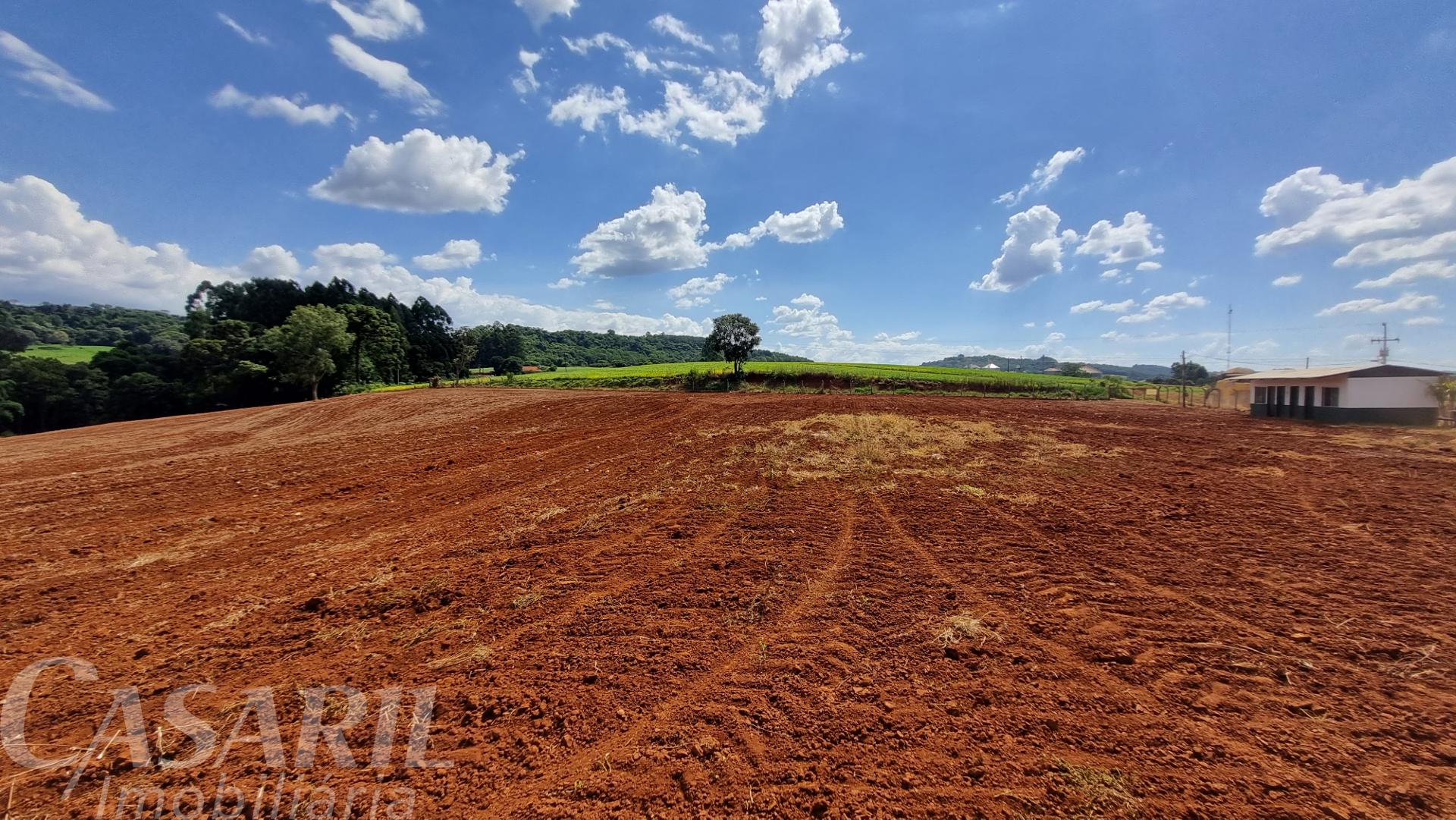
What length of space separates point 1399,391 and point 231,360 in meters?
78.3

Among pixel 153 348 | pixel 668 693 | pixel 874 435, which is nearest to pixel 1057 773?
pixel 668 693

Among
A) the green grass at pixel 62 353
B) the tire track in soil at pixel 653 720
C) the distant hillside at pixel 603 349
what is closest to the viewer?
the tire track in soil at pixel 653 720

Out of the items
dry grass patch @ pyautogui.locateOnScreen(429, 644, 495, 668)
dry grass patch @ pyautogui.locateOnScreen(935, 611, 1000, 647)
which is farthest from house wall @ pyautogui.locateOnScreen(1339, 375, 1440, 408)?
dry grass patch @ pyautogui.locateOnScreen(429, 644, 495, 668)

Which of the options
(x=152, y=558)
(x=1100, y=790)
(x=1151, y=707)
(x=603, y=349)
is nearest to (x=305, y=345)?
(x=152, y=558)

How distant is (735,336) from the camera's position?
44.6m

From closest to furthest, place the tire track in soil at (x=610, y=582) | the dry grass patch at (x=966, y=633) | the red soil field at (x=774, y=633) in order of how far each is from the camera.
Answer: the red soil field at (x=774, y=633) → the dry grass patch at (x=966, y=633) → the tire track in soil at (x=610, y=582)

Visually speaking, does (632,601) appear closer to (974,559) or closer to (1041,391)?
(974,559)

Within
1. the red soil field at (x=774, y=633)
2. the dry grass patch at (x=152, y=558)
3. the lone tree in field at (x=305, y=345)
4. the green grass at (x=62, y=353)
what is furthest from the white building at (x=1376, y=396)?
the green grass at (x=62, y=353)

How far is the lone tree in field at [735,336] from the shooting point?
146 ft

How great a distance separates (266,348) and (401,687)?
2059 inches

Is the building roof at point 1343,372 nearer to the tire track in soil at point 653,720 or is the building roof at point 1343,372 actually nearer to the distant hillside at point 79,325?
the tire track in soil at point 653,720

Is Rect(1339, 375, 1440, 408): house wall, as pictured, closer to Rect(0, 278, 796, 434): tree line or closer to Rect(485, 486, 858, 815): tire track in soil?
Rect(485, 486, 858, 815): tire track in soil

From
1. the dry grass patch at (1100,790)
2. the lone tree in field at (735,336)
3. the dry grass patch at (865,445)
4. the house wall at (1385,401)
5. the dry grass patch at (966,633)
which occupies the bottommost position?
the dry grass patch at (1100,790)

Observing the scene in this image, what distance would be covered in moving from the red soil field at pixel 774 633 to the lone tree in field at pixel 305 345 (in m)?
35.3
